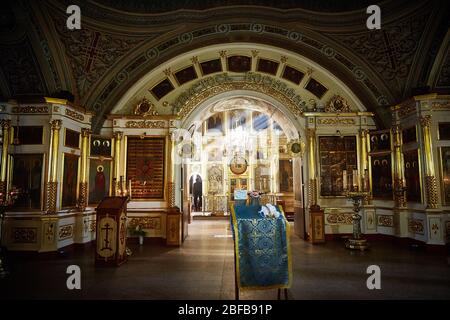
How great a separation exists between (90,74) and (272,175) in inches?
538

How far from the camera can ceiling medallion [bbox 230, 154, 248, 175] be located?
65.7 ft

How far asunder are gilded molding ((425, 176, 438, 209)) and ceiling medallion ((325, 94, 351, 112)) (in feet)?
9.89

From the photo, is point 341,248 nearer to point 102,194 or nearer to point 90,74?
point 102,194

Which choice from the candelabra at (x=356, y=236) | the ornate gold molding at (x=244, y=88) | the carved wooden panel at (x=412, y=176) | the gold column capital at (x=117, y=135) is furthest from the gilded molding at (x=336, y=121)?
the gold column capital at (x=117, y=135)

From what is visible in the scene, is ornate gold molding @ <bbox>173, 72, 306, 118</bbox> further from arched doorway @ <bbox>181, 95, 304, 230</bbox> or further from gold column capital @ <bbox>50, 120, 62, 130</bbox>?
arched doorway @ <bbox>181, 95, 304, 230</bbox>

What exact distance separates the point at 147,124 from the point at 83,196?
2.77 m

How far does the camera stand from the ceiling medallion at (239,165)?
65.7 feet

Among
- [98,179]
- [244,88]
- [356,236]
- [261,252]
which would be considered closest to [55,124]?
[98,179]

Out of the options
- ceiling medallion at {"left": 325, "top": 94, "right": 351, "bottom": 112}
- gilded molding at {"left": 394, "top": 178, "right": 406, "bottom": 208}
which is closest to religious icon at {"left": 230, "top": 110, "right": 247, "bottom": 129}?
ceiling medallion at {"left": 325, "top": 94, "right": 351, "bottom": 112}

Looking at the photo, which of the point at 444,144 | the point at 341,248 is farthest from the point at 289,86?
the point at 341,248

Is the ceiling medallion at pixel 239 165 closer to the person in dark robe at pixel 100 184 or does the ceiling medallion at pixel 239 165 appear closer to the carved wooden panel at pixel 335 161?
the carved wooden panel at pixel 335 161

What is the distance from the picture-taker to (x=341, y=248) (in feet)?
24.1

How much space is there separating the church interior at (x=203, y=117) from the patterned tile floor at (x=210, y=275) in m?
0.09

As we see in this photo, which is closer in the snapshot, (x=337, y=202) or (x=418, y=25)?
(x=418, y=25)
